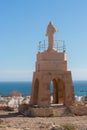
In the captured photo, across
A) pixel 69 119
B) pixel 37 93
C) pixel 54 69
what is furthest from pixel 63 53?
pixel 69 119

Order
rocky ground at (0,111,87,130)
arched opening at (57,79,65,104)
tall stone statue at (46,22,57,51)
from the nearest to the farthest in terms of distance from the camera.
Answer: rocky ground at (0,111,87,130) < tall stone statue at (46,22,57,51) < arched opening at (57,79,65,104)

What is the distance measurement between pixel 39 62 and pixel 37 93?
2.93 metres

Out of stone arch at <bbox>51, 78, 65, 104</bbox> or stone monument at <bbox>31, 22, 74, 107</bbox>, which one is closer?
stone monument at <bbox>31, 22, 74, 107</bbox>

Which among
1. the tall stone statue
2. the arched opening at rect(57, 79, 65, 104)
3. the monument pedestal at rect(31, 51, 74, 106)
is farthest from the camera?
the arched opening at rect(57, 79, 65, 104)

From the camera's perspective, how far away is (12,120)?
24.7 metres

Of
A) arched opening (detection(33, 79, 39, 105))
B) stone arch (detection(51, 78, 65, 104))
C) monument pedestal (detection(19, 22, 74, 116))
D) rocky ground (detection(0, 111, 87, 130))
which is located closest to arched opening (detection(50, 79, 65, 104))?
stone arch (detection(51, 78, 65, 104))

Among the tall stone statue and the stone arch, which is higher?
the tall stone statue

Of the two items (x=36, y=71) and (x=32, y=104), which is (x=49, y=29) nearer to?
(x=36, y=71)

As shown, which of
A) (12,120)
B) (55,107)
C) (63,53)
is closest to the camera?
(12,120)

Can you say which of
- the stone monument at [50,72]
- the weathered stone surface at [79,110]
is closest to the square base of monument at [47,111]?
the weathered stone surface at [79,110]

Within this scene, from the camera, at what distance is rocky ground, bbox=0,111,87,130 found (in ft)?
70.9

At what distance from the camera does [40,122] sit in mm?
23688

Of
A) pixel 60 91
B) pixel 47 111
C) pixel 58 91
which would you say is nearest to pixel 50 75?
pixel 47 111

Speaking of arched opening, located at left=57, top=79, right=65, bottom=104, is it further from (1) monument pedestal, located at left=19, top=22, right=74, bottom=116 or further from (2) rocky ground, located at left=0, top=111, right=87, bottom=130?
(2) rocky ground, located at left=0, top=111, right=87, bottom=130
